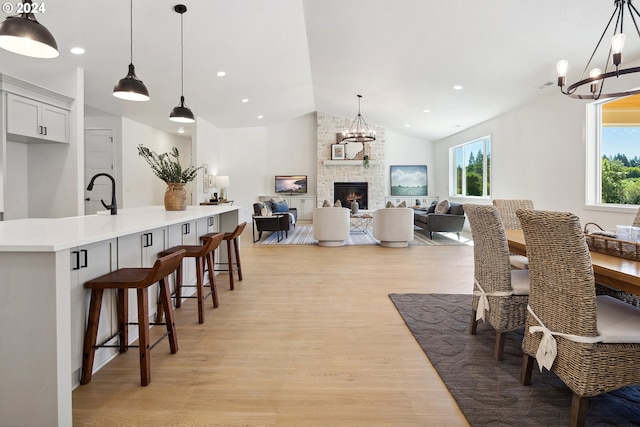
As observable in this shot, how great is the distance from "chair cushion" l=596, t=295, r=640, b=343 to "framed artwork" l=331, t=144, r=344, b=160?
9.71m

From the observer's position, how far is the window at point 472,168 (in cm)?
843

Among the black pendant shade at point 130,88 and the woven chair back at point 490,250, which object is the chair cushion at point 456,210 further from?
the black pendant shade at point 130,88

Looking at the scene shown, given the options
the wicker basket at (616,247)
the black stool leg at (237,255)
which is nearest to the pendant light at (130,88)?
the black stool leg at (237,255)

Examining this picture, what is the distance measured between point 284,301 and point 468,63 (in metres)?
4.61

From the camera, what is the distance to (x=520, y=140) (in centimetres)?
663

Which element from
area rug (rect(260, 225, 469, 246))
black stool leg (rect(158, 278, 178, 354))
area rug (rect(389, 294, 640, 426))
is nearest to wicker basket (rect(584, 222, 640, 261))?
area rug (rect(389, 294, 640, 426))

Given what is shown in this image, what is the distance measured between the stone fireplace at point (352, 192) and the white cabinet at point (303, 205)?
85 centimetres

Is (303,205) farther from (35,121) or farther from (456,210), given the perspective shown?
(35,121)

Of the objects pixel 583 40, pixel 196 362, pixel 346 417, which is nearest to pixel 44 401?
pixel 196 362

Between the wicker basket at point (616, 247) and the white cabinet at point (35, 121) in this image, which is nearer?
the wicker basket at point (616, 247)

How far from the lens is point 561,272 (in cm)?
159

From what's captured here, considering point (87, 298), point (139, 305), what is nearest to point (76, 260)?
point (87, 298)

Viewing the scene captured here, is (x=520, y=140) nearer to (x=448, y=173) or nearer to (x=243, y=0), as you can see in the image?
(x=448, y=173)

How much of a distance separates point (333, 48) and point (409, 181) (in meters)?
6.61
